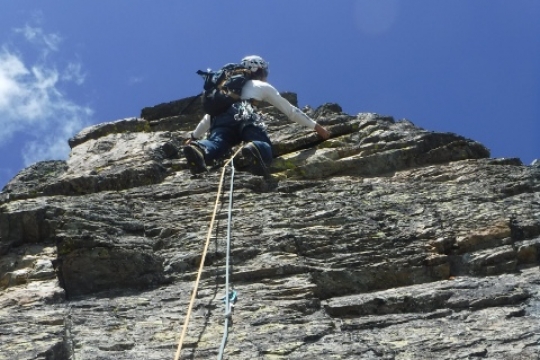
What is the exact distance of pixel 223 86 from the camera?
13969mm

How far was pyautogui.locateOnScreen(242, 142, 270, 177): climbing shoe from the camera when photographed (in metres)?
11.9

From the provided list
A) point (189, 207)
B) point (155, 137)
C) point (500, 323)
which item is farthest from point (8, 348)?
point (155, 137)

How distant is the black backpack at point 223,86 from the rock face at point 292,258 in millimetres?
1355

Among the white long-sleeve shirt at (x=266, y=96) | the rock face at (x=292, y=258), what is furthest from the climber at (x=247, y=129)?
the rock face at (x=292, y=258)

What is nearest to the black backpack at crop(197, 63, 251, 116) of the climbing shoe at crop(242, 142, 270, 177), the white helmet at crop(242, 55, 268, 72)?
the white helmet at crop(242, 55, 268, 72)

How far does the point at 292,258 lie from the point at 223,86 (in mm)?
5453

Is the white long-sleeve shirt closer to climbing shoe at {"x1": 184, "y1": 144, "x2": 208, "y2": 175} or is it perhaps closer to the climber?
the climber

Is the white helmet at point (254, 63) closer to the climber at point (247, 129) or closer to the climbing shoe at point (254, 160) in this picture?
the climber at point (247, 129)

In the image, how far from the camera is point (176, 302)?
337 inches

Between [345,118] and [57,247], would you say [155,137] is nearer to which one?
[345,118]

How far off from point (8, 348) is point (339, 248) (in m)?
3.94

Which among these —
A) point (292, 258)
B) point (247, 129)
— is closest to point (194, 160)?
point (247, 129)

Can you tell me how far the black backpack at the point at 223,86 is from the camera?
13.8 metres

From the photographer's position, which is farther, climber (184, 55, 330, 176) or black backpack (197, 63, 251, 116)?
black backpack (197, 63, 251, 116)
